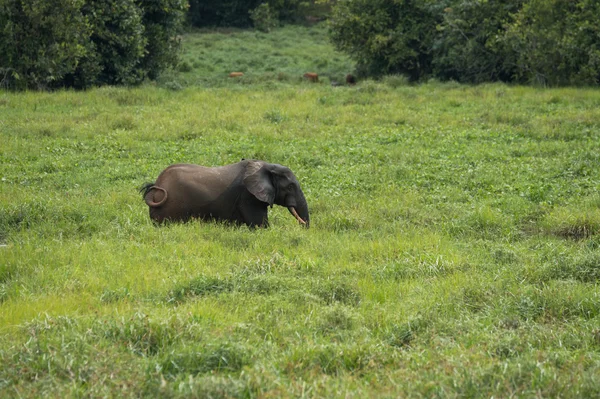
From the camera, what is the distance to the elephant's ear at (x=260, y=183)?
10.3 metres

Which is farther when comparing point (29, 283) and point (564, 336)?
point (29, 283)

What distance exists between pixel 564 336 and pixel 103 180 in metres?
8.68

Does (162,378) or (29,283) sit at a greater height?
(162,378)

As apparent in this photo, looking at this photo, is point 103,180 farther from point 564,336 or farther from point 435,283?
point 564,336

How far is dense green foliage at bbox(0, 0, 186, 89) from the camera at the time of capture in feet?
72.9

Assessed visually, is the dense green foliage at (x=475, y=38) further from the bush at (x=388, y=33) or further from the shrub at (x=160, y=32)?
the shrub at (x=160, y=32)

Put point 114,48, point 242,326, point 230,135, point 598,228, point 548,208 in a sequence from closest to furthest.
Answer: point 242,326
point 598,228
point 548,208
point 230,135
point 114,48

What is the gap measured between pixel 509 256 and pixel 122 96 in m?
14.6

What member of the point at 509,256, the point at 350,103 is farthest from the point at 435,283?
the point at 350,103

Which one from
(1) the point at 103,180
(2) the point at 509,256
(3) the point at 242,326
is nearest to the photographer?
(3) the point at 242,326

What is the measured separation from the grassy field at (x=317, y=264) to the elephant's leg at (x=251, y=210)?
14.9 inches

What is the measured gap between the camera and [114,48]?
25.7m

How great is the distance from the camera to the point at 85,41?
24359 millimetres

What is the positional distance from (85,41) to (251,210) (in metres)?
15.7
